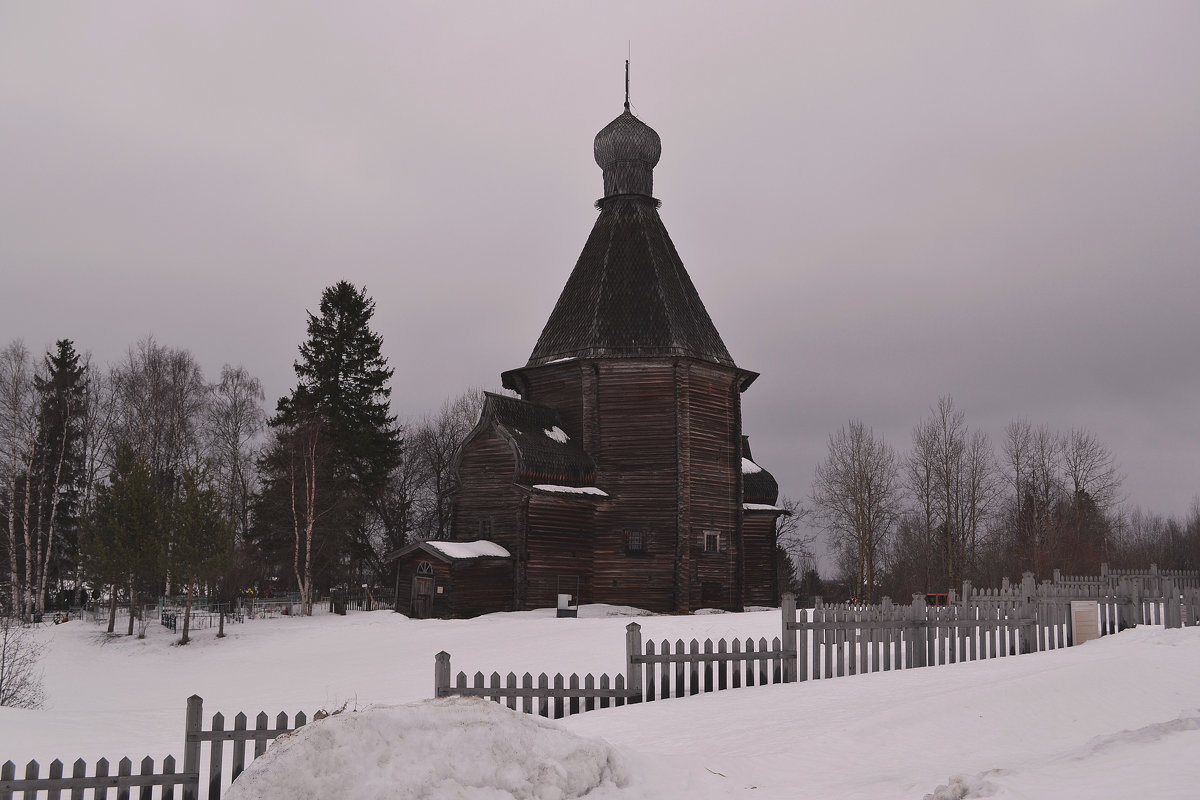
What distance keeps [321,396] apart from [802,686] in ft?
128

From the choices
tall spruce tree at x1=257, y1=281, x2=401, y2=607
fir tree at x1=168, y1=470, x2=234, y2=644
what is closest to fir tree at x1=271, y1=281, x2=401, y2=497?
tall spruce tree at x1=257, y1=281, x2=401, y2=607

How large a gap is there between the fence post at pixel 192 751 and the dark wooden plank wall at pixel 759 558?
3182 centimetres

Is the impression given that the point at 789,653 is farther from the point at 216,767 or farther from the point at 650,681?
the point at 216,767

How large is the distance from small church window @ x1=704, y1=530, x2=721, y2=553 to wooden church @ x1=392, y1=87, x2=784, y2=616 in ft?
0.17

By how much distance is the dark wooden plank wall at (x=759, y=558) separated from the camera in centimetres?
3903

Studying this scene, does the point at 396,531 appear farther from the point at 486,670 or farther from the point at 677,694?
the point at 677,694

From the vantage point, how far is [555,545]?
1305 inches

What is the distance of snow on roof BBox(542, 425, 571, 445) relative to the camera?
35.0m

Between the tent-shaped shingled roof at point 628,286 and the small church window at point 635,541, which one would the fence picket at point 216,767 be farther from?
the tent-shaped shingled roof at point 628,286

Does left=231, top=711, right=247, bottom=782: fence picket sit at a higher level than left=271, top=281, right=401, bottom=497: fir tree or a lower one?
lower

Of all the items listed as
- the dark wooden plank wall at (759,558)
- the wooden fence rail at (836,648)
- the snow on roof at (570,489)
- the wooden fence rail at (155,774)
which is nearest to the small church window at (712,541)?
the dark wooden plank wall at (759,558)

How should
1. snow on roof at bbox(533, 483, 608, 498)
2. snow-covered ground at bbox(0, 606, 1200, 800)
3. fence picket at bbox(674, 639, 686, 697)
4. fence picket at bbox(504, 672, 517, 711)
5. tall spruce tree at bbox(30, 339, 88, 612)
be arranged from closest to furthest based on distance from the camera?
snow-covered ground at bbox(0, 606, 1200, 800) → fence picket at bbox(504, 672, 517, 711) → fence picket at bbox(674, 639, 686, 697) → snow on roof at bbox(533, 483, 608, 498) → tall spruce tree at bbox(30, 339, 88, 612)

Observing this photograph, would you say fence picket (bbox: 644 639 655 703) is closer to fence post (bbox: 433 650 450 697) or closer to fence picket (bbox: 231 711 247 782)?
fence post (bbox: 433 650 450 697)

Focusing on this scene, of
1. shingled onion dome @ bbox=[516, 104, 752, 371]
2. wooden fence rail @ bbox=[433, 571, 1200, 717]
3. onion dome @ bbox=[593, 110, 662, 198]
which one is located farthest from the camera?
onion dome @ bbox=[593, 110, 662, 198]
